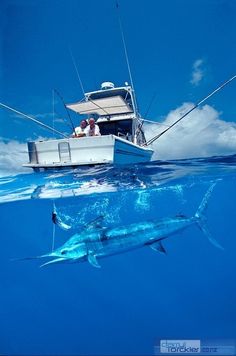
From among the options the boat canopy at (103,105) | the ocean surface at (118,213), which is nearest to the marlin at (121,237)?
the ocean surface at (118,213)

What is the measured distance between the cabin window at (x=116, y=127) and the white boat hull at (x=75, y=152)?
3523 mm

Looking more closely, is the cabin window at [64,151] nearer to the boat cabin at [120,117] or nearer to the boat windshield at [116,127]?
the boat cabin at [120,117]

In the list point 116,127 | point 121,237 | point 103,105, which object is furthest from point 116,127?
point 121,237

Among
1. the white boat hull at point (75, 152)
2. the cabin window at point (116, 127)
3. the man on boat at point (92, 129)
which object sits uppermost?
the cabin window at point (116, 127)

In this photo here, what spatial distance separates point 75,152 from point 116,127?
423 centimetres

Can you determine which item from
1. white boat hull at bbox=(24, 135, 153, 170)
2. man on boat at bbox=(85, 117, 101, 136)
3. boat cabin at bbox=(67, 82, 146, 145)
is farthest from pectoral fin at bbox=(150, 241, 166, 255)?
boat cabin at bbox=(67, 82, 146, 145)

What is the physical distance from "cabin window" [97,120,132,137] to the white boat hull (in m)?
3.52

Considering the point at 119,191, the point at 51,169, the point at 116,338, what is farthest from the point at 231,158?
the point at 116,338

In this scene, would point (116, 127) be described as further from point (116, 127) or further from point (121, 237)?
point (121, 237)

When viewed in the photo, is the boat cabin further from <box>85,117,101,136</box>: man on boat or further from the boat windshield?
<box>85,117,101,136</box>: man on boat

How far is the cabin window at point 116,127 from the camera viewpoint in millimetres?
10023

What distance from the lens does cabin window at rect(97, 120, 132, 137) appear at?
395 inches

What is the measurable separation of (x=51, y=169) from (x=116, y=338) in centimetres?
1056

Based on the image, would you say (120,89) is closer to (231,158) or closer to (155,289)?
(231,158)
